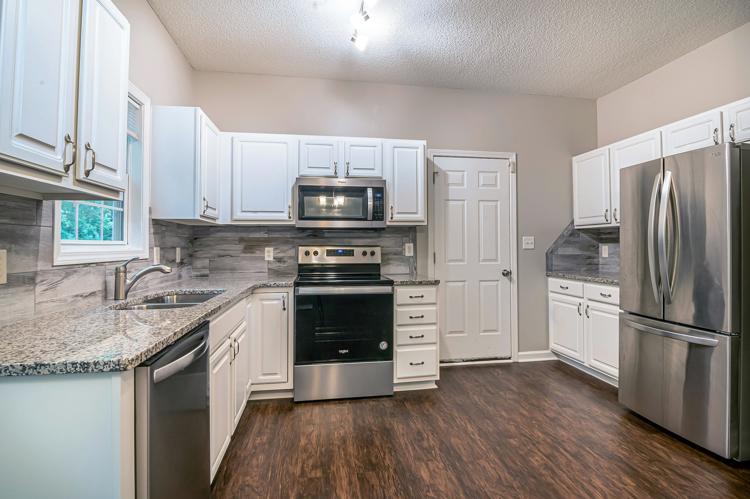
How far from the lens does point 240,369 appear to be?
216 centimetres

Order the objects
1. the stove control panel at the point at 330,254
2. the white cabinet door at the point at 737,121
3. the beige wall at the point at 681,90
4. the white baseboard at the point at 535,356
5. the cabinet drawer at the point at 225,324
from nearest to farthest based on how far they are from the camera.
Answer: the cabinet drawer at the point at 225,324 → the white cabinet door at the point at 737,121 → the beige wall at the point at 681,90 → the stove control panel at the point at 330,254 → the white baseboard at the point at 535,356

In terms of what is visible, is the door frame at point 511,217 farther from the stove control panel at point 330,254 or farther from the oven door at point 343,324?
the oven door at point 343,324

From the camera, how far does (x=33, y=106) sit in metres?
0.96

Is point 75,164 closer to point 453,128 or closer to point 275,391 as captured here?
point 275,391

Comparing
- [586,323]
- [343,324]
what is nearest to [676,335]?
[586,323]

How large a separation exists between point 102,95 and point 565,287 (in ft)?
12.1

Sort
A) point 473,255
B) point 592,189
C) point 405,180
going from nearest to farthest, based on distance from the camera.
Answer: point 405,180, point 592,189, point 473,255

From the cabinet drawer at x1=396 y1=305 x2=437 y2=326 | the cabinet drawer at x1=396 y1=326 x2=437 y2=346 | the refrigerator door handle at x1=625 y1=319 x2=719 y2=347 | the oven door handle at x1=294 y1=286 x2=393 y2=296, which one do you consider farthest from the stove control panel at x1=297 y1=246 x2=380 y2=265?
the refrigerator door handle at x1=625 y1=319 x2=719 y2=347

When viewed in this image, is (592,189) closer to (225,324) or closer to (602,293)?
(602,293)

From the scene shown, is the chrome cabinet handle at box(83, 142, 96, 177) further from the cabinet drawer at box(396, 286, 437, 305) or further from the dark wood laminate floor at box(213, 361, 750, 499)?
the cabinet drawer at box(396, 286, 437, 305)

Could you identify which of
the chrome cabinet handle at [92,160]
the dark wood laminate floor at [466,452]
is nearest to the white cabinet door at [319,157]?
the chrome cabinet handle at [92,160]

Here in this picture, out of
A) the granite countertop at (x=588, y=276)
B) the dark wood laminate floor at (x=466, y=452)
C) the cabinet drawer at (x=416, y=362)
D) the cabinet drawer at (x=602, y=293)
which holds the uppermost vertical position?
the granite countertop at (x=588, y=276)

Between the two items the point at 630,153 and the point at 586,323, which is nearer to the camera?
the point at 630,153

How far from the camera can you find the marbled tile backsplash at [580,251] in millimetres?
3561
